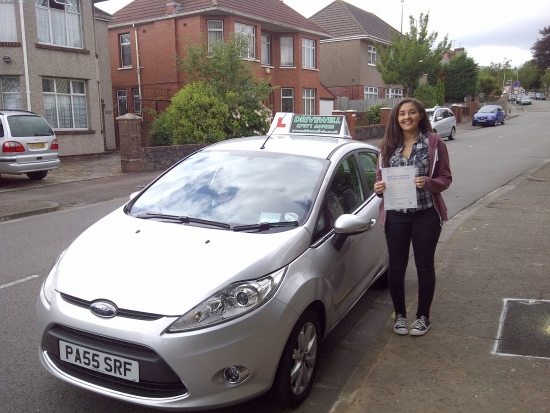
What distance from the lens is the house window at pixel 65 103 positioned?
19.2m

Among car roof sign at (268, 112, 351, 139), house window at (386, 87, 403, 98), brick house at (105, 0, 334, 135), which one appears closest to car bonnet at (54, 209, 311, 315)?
car roof sign at (268, 112, 351, 139)

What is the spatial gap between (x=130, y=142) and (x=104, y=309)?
13.5 m

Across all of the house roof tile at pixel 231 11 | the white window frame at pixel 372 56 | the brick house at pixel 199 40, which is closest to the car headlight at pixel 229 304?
the brick house at pixel 199 40

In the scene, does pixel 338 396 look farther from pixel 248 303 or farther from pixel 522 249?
pixel 522 249

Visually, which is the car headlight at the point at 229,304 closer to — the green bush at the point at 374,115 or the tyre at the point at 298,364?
the tyre at the point at 298,364

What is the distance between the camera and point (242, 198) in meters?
4.12

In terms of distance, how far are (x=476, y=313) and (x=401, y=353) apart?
3.73 ft

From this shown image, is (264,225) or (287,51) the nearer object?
(264,225)

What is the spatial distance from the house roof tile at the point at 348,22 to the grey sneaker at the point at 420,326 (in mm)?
37495

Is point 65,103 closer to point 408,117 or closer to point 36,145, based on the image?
point 36,145

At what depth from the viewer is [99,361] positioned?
301cm

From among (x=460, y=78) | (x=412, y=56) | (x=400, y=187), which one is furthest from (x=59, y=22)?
(x=460, y=78)

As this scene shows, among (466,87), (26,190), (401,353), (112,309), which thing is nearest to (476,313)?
(401,353)

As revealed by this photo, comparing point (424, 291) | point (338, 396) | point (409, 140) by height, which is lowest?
point (338, 396)
